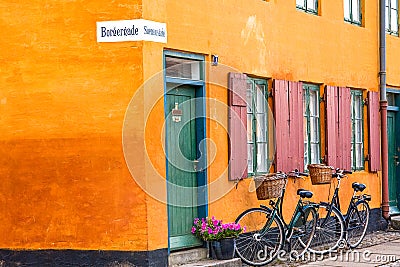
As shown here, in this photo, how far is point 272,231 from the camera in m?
12.5

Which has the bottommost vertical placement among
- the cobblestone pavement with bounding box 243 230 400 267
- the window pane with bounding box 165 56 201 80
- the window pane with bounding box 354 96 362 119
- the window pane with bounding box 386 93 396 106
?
the cobblestone pavement with bounding box 243 230 400 267

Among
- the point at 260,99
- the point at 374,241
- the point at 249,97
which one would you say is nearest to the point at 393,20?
the point at 374,241

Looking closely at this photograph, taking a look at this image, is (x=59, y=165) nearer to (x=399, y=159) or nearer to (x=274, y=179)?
(x=274, y=179)

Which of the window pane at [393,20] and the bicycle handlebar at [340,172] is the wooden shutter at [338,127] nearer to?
the bicycle handlebar at [340,172]

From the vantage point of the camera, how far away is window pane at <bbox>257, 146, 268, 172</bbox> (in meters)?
13.5

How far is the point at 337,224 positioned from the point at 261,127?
74.8 inches

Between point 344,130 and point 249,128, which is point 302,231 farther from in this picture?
point 344,130

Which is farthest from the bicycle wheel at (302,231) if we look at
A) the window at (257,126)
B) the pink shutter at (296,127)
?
the pink shutter at (296,127)

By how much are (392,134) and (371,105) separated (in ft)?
5.33

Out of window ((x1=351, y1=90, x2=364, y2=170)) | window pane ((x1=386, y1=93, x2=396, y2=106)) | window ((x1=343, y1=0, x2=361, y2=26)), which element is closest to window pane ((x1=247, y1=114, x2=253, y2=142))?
window ((x1=351, y1=90, x2=364, y2=170))

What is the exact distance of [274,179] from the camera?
12266mm

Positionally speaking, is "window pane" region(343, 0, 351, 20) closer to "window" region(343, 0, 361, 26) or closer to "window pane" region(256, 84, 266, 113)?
"window" region(343, 0, 361, 26)

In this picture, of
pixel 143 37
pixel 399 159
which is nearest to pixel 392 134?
pixel 399 159

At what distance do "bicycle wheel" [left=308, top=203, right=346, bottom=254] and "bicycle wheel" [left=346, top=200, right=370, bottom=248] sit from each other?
0.40 metres
